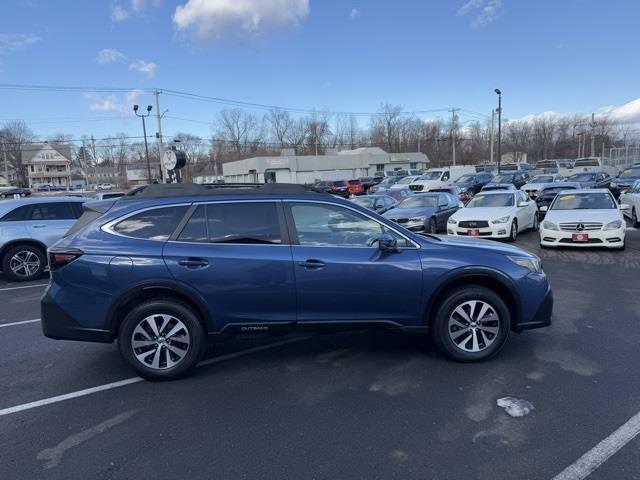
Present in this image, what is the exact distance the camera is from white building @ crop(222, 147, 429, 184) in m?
62.2

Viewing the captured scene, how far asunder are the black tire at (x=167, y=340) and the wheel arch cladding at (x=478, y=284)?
7.06 feet

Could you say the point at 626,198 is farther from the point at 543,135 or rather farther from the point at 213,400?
the point at 543,135

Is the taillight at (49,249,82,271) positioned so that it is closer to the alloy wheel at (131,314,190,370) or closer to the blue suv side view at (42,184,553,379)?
the blue suv side view at (42,184,553,379)

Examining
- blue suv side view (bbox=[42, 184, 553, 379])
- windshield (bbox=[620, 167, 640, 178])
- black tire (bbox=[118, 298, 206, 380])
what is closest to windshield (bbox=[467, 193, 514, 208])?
blue suv side view (bbox=[42, 184, 553, 379])

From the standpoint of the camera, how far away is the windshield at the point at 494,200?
13.8m

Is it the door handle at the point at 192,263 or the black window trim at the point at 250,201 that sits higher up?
the black window trim at the point at 250,201

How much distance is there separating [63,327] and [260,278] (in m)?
1.81

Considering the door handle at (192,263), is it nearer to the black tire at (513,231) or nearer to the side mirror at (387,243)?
the side mirror at (387,243)

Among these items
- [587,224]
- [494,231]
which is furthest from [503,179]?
[587,224]

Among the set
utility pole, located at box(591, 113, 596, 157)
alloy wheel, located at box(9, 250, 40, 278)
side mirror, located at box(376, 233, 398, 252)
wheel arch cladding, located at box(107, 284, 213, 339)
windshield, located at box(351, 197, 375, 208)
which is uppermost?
utility pole, located at box(591, 113, 596, 157)

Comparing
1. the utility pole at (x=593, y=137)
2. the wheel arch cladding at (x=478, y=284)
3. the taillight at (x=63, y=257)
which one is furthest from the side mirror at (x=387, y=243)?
the utility pole at (x=593, y=137)

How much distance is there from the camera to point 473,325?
14.8ft

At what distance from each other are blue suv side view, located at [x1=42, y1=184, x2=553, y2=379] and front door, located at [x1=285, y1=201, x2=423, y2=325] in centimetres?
1

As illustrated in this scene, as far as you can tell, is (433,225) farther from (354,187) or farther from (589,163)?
(589,163)
